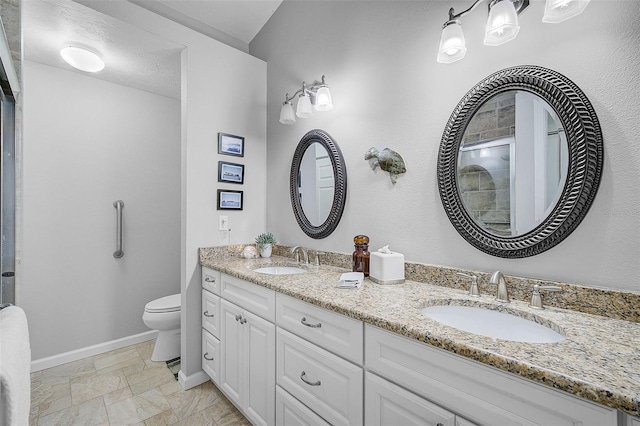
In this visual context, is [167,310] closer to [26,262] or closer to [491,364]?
[26,262]

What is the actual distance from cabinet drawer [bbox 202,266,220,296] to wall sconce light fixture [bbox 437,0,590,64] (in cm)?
180

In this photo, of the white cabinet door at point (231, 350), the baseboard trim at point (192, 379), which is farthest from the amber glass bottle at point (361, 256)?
the baseboard trim at point (192, 379)

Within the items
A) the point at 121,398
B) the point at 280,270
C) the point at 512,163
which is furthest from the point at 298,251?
the point at 121,398

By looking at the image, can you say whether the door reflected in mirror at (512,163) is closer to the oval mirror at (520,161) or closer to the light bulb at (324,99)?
the oval mirror at (520,161)

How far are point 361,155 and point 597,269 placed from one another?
1.21 meters

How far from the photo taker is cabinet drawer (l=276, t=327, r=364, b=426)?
108cm

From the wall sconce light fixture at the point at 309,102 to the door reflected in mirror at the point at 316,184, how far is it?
247mm

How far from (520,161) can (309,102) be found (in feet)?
4.29

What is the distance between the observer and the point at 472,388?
30.9 inches

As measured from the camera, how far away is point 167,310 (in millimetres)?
2400

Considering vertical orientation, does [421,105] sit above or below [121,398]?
above

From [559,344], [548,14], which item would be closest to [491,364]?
[559,344]

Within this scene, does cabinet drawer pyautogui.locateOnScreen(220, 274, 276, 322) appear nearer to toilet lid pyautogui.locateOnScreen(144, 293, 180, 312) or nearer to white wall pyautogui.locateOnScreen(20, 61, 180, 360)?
toilet lid pyautogui.locateOnScreen(144, 293, 180, 312)

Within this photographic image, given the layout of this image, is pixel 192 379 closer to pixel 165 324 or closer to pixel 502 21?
pixel 165 324
